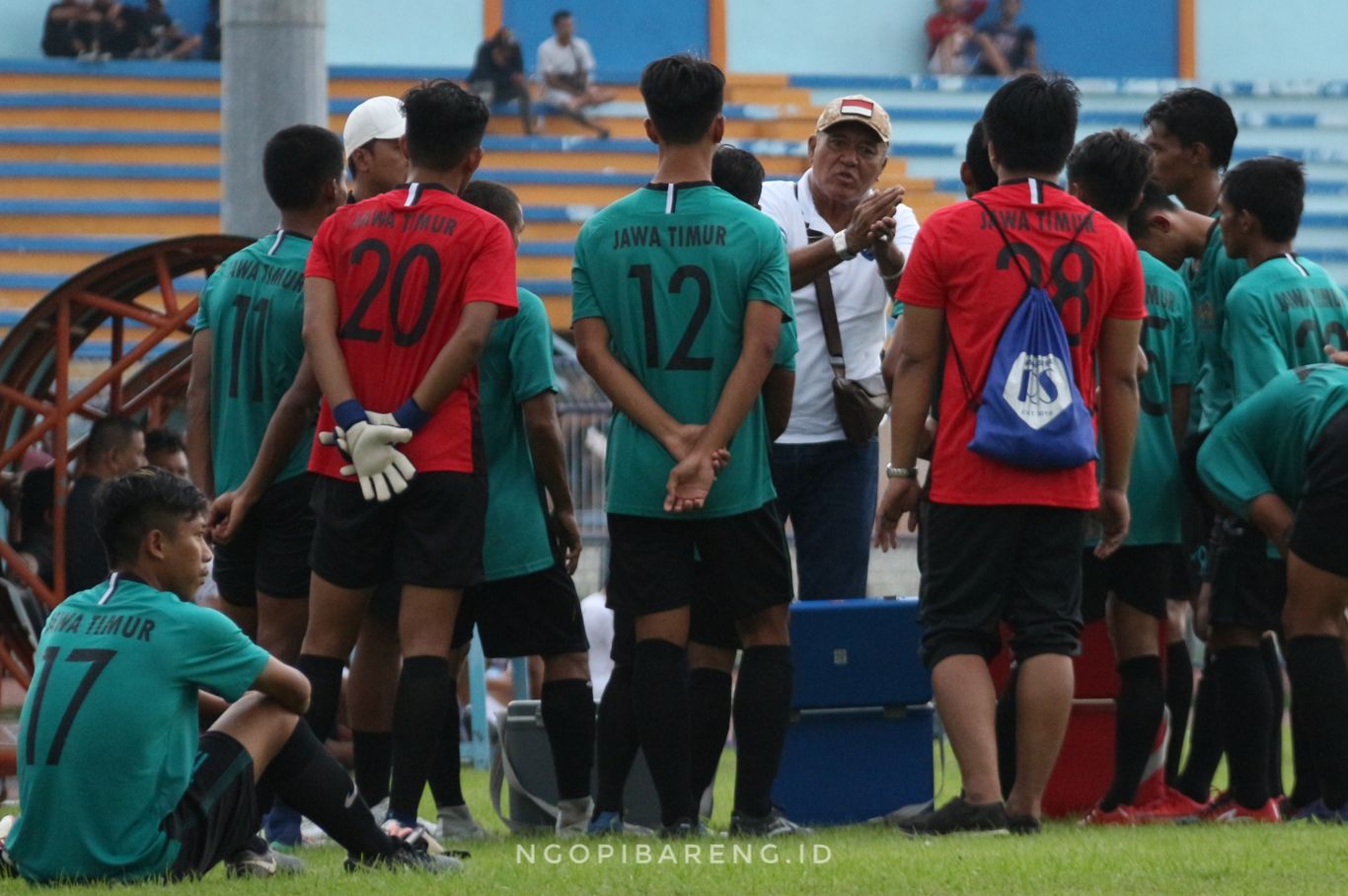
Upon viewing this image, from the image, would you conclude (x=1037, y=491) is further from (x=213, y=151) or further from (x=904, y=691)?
(x=213, y=151)

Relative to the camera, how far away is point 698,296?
559cm

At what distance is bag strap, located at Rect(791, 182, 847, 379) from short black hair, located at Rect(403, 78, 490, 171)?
1.50m

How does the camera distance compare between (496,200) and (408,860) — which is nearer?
(408,860)

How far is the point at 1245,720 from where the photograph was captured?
6422mm

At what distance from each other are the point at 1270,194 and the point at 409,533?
292 centimetres

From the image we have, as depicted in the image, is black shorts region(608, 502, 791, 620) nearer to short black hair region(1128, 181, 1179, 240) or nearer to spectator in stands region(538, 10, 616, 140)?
short black hair region(1128, 181, 1179, 240)

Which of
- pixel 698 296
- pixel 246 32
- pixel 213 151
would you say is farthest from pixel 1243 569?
pixel 213 151

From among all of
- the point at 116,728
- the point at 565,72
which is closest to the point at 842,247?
the point at 116,728

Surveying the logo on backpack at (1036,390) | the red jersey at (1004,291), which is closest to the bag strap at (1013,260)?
the red jersey at (1004,291)

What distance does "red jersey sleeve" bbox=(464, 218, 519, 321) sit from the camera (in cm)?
537

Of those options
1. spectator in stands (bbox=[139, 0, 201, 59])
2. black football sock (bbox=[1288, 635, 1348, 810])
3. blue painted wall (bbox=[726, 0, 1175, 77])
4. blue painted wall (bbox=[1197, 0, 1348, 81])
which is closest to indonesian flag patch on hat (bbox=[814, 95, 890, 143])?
black football sock (bbox=[1288, 635, 1348, 810])

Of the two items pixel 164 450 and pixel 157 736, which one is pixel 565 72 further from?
pixel 157 736

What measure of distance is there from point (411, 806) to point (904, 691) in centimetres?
189

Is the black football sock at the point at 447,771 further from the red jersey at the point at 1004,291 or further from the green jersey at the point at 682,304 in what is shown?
the red jersey at the point at 1004,291
